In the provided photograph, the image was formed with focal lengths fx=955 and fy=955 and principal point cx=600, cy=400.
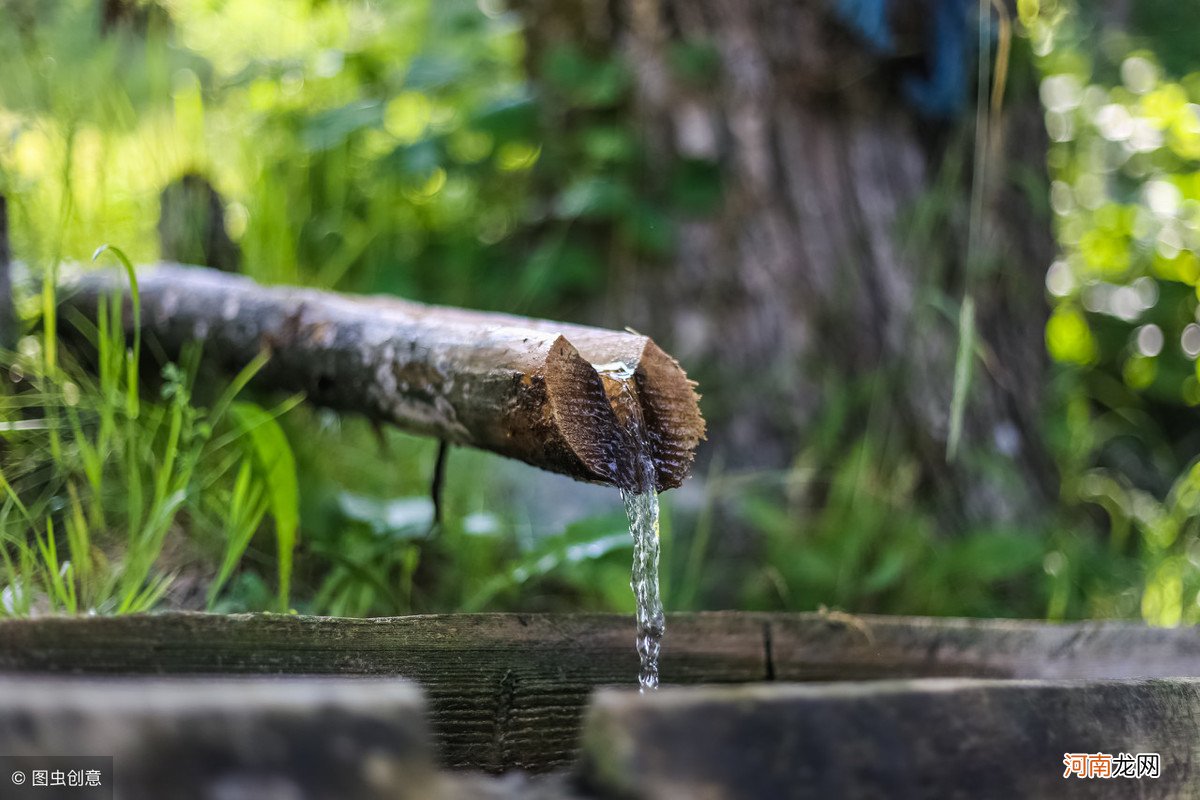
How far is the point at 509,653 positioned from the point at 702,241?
180 centimetres

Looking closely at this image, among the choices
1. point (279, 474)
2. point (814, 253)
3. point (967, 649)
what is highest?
point (814, 253)

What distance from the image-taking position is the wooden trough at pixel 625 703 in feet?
1.72

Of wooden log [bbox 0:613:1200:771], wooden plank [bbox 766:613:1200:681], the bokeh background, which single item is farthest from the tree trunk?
wooden log [bbox 0:613:1200:771]

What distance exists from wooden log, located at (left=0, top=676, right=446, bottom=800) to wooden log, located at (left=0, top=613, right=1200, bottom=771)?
1.24ft

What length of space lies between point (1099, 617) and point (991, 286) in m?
0.95

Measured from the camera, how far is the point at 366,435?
2.33m

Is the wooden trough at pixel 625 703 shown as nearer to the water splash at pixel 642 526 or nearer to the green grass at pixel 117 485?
the water splash at pixel 642 526

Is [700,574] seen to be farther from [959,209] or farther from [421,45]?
[421,45]

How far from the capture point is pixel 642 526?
1.18 metres

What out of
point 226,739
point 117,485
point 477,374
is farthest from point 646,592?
point 117,485

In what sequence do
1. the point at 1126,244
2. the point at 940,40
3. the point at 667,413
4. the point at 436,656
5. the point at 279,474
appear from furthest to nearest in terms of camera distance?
the point at 1126,244 < the point at 940,40 < the point at 279,474 < the point at 667,413 < the point at 436,656

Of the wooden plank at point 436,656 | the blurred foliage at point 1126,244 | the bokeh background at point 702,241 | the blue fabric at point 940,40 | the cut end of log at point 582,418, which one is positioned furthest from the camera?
the blurred foliage at point 1126,244

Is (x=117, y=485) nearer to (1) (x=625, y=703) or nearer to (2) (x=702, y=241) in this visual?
(1) (x=625, y=703)

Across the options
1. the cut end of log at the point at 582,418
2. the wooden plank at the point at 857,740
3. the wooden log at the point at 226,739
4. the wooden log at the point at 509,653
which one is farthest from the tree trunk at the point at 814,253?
the wooden log at the point at 226,739
